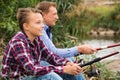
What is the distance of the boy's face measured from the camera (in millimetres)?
4602

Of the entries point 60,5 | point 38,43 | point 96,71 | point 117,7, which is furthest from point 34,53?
point 117,7

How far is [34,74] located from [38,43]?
41 centimetres

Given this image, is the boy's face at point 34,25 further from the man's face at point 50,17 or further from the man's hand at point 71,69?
the man's face at point 50,17

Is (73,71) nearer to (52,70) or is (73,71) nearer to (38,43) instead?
(52,70)

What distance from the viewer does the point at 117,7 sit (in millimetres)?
21859

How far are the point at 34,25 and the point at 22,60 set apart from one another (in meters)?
0.38

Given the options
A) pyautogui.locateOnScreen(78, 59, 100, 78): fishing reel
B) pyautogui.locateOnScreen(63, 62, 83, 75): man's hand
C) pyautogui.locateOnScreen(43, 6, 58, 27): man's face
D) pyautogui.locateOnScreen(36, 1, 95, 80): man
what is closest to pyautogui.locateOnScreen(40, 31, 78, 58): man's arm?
pyautogui.locateOnScreen(36, 1, 95, 80): man

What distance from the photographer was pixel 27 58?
4.43m

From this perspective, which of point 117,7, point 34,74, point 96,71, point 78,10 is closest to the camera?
point 34,74

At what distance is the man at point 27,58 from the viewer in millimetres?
4444

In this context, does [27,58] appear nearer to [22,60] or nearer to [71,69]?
[22,60]

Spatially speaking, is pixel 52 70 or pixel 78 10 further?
pixel 78 10

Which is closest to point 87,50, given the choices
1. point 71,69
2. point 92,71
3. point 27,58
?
point 71,69

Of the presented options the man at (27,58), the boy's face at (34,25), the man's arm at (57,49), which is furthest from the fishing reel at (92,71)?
the boy's face at (34,25)
